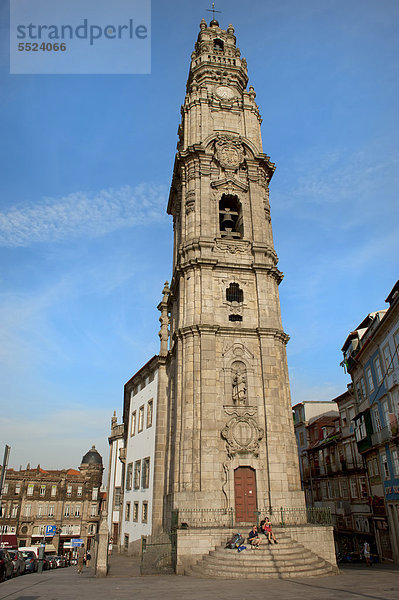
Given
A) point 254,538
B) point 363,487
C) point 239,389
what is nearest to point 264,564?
point 254,538

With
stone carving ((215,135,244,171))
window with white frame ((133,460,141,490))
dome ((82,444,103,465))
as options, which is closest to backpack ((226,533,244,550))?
window with white frame ((133,460,141,490))

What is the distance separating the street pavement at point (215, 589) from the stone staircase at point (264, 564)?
0.49 metres

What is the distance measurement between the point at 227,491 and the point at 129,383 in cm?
2134

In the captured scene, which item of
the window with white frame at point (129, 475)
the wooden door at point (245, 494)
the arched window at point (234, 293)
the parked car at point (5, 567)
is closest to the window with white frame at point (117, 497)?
the window with white frame at point (129, 475)

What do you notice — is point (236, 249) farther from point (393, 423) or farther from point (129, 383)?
point (129, 383)

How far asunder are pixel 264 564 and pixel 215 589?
349cm

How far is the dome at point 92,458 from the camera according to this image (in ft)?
238

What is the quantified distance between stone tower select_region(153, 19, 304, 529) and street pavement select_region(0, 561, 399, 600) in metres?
5.83

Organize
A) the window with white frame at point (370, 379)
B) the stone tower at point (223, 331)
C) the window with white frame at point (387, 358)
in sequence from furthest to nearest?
the window with white frame at point (370, 379) → the window with white frame at point (387, 358) → the stone tower at point (223, 331)

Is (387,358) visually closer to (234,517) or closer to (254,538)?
(234,517)

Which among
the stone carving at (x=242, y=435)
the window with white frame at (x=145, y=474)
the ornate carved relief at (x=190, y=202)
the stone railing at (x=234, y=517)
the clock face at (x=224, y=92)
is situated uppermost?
the clock face at (x=224, y=92)

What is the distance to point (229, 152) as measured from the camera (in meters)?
32.5

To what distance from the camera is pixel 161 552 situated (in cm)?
2039

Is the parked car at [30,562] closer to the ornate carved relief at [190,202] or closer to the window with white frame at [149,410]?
the window with white frame at [149,410]
